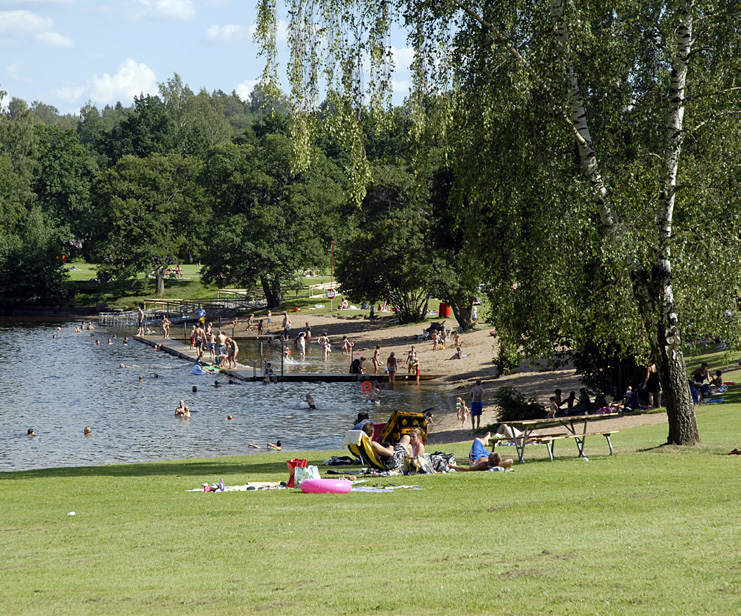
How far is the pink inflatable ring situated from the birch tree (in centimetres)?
470

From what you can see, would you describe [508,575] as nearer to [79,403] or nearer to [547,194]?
[547,194]

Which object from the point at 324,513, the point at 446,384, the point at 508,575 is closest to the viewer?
the point at 508,575

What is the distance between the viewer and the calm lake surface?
987 inches

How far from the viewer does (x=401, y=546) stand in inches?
335

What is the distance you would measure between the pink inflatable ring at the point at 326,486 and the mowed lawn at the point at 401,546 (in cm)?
29

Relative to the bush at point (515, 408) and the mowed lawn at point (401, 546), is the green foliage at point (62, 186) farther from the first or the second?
the mowed lawn at point (401, 546)

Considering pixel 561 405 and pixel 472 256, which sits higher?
pixel 472 256

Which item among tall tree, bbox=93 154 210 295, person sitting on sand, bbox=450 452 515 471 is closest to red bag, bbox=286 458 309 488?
person sitting on sand, bbox=450 452 515 471

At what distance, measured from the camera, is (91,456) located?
24.0 m

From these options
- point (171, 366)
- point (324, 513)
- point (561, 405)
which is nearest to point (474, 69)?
point (324, 513)

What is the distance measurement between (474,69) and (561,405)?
51.2 ft

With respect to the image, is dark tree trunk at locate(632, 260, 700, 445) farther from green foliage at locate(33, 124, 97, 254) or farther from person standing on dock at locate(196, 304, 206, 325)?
green foliage at locate(33, 124, 97, 254)

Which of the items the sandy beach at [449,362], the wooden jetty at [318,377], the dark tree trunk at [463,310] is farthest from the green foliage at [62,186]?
the wooden jetty at [318,377]

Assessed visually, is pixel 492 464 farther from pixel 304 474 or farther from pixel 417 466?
pixel 304 474
